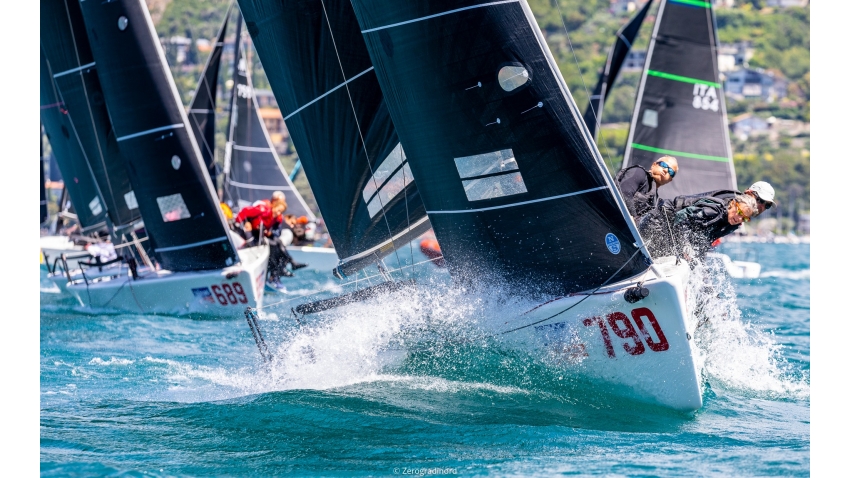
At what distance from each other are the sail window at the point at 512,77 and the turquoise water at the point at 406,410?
4.34 ft

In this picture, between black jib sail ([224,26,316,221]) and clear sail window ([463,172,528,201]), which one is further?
black jib sail ([224,26,316,221])

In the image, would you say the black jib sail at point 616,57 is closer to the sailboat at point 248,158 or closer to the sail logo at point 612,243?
the sailboat at point 248,158

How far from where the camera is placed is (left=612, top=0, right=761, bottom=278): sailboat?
41.4 ft

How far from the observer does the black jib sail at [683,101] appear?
12617 mm

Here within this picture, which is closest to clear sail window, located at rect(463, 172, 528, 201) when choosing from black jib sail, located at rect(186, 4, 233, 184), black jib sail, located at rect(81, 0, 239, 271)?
black jib sail, located at rect(81, 0, 239, 271)

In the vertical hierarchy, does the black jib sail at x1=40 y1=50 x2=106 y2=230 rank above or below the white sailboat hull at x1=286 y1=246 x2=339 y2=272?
above

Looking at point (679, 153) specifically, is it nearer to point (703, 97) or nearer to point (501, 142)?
point (703, 97)

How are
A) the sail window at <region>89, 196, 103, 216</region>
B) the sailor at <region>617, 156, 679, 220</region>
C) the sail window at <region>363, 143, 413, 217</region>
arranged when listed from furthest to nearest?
the sail window at <region>89, 196, 103, 216</region>, the sail window at <region>363, 143, 413, 217</region>, the sailor at <region>617, 156, 679, 220</region>

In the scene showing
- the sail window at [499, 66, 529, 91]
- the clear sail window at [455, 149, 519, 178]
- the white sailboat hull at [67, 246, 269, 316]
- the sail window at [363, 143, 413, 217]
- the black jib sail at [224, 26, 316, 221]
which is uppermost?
the sail window at [499, 66, 529, 91]

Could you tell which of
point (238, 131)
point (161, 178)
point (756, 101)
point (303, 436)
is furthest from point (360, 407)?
point (756, 101)

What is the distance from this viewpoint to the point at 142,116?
34.1 ft

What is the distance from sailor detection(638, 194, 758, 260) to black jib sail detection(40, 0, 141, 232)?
26.6 ft

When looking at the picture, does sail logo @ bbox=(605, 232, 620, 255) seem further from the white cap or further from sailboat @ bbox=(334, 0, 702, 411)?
the white cap
